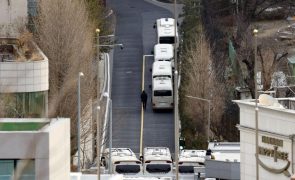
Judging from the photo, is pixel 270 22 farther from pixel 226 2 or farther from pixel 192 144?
pixel 192 144

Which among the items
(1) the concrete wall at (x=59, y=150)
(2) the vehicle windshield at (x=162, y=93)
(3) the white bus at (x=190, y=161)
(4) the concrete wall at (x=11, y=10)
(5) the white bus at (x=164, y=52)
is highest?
(4) the concrete wall at (x=11, y=10)

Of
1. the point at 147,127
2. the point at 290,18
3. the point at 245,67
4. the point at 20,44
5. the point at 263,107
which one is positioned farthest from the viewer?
the point at 290,18

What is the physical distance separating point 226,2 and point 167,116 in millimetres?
25442

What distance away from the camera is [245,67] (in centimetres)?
8131

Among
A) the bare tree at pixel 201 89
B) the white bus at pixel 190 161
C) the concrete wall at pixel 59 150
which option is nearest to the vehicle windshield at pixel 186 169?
the white bus at pixel 190 161

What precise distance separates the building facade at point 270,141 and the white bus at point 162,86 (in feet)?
99.3

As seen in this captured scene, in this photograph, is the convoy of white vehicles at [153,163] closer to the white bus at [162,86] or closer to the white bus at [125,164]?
the white bus at [125,164]

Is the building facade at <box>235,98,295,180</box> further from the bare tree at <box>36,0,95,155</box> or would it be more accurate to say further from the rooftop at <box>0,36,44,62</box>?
the bare tree at <box>36,0,95,155</box>

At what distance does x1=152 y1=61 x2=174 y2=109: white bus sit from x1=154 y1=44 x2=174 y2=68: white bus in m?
1.16

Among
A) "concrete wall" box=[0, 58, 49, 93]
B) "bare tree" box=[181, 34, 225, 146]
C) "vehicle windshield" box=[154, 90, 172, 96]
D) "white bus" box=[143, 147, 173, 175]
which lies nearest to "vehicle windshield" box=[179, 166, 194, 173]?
"white bus" box=[143, 147, 173, 175]

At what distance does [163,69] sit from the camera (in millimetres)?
79750

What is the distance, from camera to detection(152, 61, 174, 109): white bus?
7675 centimetres

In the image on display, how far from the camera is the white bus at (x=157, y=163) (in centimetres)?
5903

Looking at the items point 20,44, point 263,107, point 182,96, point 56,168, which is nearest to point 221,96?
point 182,96
